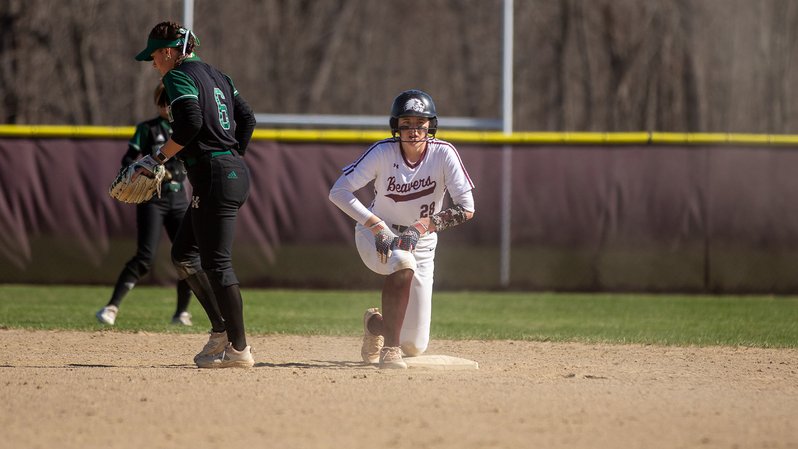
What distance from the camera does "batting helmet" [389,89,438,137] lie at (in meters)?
6.73

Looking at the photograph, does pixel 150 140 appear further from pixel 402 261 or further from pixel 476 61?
pixel 476 61

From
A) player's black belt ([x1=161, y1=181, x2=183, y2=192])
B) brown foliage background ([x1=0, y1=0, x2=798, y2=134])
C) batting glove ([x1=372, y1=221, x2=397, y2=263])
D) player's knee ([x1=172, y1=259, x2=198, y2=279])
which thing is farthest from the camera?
brown foliage background ([x1=0, y1=0, x2=798, y2=134])

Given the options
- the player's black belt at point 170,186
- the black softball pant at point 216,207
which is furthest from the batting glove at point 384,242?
the player's black belt at point 170,186

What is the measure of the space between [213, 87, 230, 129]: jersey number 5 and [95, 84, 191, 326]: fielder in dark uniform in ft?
8.61

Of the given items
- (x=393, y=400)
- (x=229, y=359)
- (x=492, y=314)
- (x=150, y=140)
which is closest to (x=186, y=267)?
(x=229, y=359)

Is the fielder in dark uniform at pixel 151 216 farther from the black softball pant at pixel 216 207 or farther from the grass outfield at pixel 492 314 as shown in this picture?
the black softball pant at pixel 216 207

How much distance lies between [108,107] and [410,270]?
22846mm

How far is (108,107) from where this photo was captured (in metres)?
28.1

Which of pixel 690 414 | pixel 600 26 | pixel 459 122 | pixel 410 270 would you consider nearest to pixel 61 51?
pixel 600 26

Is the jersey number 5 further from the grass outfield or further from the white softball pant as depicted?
the grass outfield

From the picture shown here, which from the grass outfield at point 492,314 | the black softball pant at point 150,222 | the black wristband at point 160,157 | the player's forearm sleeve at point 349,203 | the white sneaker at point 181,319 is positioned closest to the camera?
the black wristband at point 160,157

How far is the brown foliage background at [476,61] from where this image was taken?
91.7ft

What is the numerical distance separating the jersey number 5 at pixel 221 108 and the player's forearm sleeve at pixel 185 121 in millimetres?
247

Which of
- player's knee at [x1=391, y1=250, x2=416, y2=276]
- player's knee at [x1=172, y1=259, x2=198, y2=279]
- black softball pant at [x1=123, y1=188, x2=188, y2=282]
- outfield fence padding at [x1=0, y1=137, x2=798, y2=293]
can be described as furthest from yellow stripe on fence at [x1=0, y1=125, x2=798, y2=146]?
player's knee at [x1=391, y1=250, x2=416, y2=276]
